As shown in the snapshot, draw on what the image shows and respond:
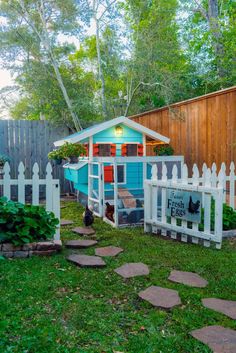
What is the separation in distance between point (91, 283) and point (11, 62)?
25.2 ft

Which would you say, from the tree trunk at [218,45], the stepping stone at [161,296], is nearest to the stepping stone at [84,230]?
the stepping stone at [161,296]

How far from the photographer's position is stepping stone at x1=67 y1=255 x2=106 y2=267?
9.78 feet

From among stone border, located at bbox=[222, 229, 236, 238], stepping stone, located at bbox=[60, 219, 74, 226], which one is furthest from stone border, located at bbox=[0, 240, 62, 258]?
stone border, located at bbox=[222, 229, 236, 238]

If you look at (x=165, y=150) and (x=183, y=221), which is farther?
(x=165, y=150)

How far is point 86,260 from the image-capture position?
3.09 meters

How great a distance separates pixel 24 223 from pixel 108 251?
0.96m

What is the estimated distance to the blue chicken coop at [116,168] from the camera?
484cm

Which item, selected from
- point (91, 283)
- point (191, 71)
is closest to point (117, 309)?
point (91, 283)

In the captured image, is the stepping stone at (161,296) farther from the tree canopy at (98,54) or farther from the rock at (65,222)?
the tree canopy at (98,54)

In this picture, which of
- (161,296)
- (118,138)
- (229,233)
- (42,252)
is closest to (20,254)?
(42,252)

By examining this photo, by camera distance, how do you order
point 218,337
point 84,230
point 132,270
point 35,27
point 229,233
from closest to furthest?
point 218,337
point 132,270
point 229,233
point 84,230
point 35,27

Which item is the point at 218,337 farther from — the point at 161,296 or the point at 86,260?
the point at 86,260

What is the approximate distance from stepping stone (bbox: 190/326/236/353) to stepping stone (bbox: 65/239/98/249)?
197cm

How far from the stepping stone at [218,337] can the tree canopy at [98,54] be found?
6244 millimetres
